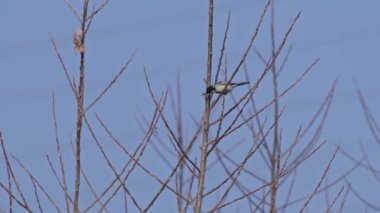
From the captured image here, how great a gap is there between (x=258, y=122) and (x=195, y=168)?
1.38m

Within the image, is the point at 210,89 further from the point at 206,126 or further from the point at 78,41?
the point at 78,41

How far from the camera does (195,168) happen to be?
143 inches

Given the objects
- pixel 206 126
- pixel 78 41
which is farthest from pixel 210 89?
pixel 78 41

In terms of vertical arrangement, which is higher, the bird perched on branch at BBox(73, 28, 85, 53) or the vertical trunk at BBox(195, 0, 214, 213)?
the bird perched on branch at BBox(73, 28, 85, 53)

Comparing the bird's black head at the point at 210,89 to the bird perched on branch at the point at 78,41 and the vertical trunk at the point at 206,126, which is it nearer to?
the vertical trunk at the point at 206,126

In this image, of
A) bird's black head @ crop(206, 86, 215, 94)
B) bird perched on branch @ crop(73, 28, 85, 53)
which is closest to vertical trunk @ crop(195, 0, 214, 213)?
bird's black head @ crop(206, 86, 215, 94)

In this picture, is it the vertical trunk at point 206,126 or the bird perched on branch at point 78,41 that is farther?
the bird perched on branch at point 78,41

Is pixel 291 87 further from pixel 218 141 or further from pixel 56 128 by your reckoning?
pixel 56 128

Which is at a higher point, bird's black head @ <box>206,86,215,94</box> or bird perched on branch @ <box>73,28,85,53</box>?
bird perched on branch @ <box>73,28,85,53</box>

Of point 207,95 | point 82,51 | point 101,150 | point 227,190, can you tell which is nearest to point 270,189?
point 227,190

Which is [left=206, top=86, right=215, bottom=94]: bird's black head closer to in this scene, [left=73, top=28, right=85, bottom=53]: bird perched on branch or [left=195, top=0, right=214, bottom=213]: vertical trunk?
[left=195, top=0, right=214, bottom=213]: vertical trunk

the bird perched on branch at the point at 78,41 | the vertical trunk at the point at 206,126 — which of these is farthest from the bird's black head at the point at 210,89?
Result: the bird perched on branch at the point at 78,41

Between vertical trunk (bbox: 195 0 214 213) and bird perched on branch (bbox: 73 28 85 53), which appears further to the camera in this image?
bird perched on branch (bbox: 73 28 85 53)

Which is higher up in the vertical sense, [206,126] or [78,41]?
[78,41]
